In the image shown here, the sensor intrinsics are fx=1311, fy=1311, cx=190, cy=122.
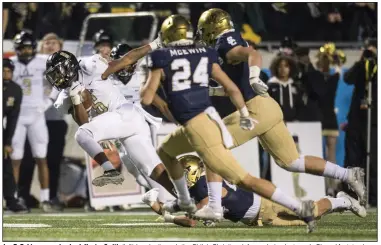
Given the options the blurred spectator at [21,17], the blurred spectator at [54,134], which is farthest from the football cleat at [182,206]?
the blurred spectator at [21,17]

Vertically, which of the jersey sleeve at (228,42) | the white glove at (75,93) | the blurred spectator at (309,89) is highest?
the jersey sleeve at (228,42)

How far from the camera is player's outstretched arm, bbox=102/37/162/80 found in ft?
27.3

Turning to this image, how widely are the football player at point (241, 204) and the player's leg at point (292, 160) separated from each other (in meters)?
0.14

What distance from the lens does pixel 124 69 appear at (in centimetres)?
918

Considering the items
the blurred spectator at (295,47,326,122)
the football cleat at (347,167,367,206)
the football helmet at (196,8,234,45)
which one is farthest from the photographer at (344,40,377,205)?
the football helmet at (196,8,234,45)

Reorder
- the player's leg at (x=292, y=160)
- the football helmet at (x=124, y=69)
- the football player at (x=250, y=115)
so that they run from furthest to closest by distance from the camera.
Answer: the football helmet at (x=124, y=69)
the player's leg at (x=292, y=160)
the football player at (x=250, y=115)

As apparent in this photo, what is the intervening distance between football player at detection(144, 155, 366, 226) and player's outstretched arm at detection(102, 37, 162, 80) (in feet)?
2.38

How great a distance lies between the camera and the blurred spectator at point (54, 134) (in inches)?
412

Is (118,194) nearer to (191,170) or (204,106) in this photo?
(191,170)

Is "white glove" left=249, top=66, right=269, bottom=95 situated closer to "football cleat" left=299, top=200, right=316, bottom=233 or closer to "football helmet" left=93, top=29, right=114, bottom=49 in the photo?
"football cleat" left=299, top=200, right=316, bottom=233

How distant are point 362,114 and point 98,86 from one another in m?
2.66

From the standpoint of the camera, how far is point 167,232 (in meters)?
8.09

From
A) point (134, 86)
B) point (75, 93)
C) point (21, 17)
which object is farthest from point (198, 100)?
point (21, 17)

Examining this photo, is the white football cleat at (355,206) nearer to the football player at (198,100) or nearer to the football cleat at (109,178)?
the football player at (198,100)
